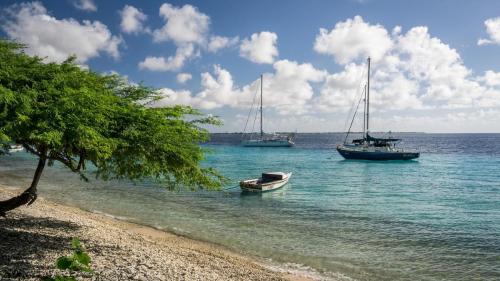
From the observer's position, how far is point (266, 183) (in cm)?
3275

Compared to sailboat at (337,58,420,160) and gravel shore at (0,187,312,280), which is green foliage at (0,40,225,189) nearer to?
gravel shore at (0,187,312,280)

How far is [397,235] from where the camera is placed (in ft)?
66.9

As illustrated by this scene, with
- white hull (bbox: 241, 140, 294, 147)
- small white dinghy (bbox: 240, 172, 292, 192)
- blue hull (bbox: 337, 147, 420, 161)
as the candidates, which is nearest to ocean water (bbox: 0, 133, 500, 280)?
small white dinghy (bbox: 240, 172, 292, 192)

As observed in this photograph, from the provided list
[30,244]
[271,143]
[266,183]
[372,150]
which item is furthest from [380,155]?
[30,244]

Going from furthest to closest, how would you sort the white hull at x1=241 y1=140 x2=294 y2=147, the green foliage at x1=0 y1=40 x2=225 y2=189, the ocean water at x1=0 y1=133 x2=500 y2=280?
the white hull at x1=241 y1=140 x2=294 y2=147
the ocean water at x1=0 y1=133 x2=500 y2=280
the green foliage at x1=0 y1=40 x2=225 y2=189

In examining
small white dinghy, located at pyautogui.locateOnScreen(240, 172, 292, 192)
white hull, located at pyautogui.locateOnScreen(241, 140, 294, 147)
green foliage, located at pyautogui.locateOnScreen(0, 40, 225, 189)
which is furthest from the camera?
white hull, located at pyautogui.locateOnScreen(241, 140, 294, 147)

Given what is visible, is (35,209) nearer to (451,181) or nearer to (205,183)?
(205,183)

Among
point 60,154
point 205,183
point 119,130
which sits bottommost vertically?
point 205,183

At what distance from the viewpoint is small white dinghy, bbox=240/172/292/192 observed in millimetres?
31766

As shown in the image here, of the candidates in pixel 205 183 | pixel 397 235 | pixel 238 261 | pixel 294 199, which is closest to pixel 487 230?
pixel 397 235

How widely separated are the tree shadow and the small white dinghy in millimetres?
17282

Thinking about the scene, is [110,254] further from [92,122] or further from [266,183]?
[266,183]

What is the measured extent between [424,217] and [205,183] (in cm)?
1789

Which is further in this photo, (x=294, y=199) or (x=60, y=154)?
(x=294, y=199)
